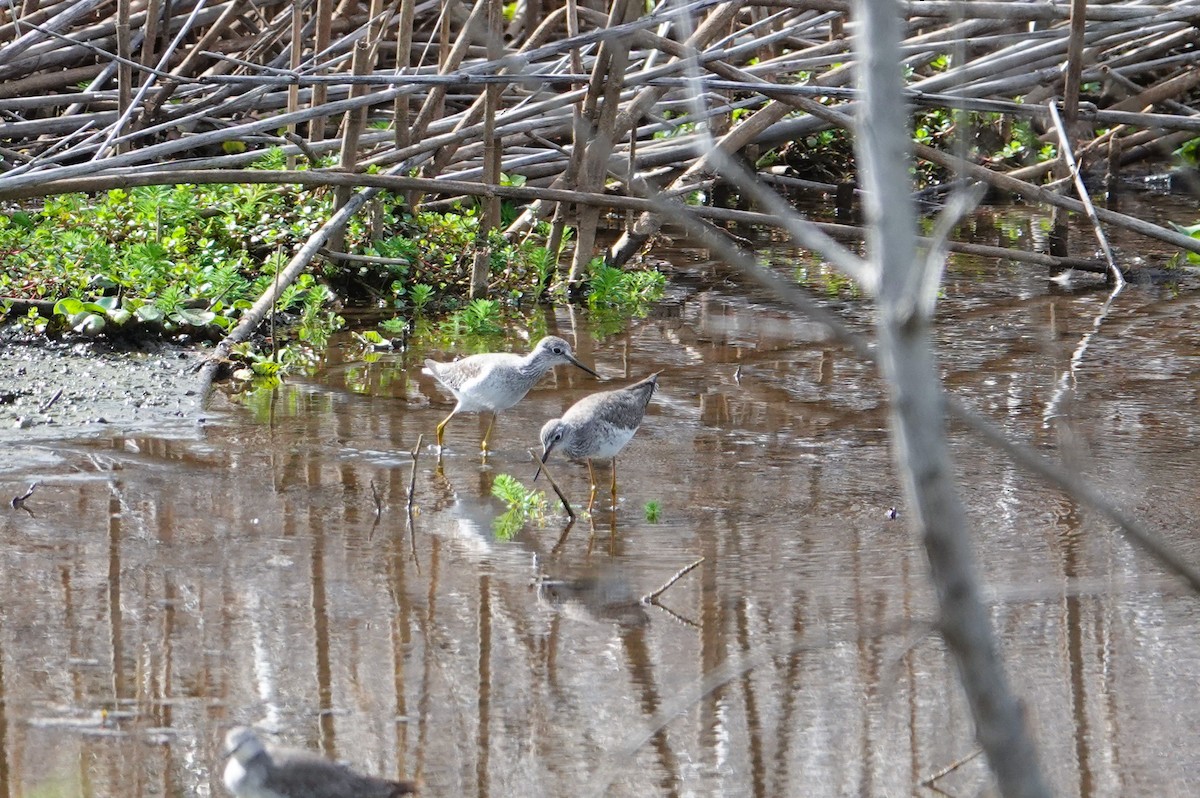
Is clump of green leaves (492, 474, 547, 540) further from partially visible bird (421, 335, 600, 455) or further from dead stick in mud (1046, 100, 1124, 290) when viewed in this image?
dead stick in mud (1046, 100, 1124, 290)

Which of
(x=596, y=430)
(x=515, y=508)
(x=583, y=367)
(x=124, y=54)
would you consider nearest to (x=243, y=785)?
(x=515, y=508)

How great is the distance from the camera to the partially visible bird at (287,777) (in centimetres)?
306

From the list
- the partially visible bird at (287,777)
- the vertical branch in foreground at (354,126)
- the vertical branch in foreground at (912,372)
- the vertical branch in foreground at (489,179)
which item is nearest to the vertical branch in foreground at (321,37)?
the vertical branch in foreground at (354,126)

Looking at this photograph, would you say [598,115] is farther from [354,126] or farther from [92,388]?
[92,388]

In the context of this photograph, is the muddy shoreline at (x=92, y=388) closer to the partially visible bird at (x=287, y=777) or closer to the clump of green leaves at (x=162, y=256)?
the clump of green leaves at (x=162, y=256)

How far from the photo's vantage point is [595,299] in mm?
8742

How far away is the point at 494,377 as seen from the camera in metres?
6.16

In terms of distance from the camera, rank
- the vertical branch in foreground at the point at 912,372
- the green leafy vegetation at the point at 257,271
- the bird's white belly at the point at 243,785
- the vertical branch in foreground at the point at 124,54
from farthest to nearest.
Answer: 1. the vertical branch in foreground at the point at 124,54
2. the green leafy vegetation at the point at 257,271
3. the bird's white belly at the point at 243,785
4. the vertical branch in foreground at the point at 912,372

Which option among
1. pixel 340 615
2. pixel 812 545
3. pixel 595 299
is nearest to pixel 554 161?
pixel 595 299

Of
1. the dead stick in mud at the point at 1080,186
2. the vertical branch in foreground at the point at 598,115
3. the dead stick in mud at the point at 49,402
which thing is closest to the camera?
the dead stick in mud at the point at 49,402

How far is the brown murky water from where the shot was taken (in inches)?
139

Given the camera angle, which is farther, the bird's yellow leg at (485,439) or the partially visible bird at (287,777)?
the bird's yellow leg at (485,439)

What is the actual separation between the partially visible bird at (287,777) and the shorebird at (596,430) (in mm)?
2484

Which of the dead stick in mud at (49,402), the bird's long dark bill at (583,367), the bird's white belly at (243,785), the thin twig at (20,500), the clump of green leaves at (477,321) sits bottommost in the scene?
the bird's white belly at (243,785)
